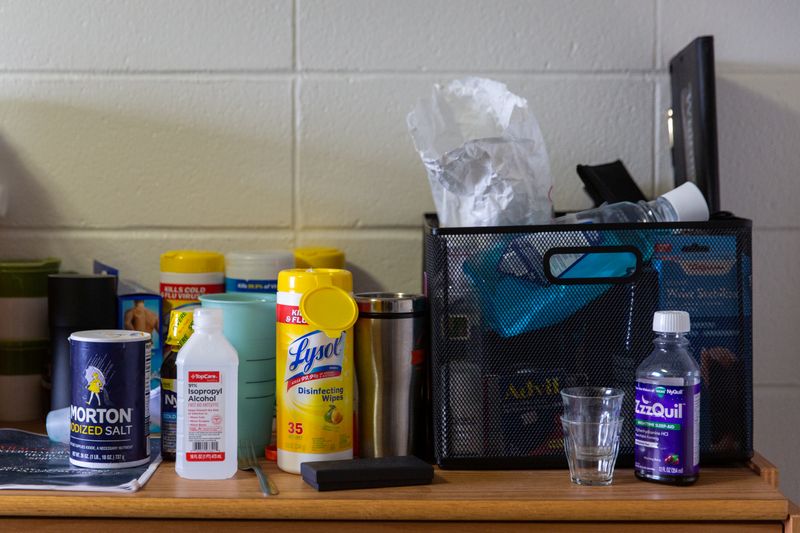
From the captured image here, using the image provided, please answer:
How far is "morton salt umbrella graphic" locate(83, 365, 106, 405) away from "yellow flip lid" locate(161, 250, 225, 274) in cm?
29

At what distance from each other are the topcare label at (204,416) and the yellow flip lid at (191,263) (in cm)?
31

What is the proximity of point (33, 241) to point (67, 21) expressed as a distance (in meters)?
0.36

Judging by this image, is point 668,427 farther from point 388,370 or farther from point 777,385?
point 777,385

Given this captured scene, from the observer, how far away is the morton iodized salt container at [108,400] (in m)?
1.02

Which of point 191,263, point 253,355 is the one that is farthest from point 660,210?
point 191,263

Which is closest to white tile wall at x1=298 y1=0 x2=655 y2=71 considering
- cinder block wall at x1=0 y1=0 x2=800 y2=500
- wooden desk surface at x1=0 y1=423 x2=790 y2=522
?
cinder block wall at x1=0 y1=0 x2=800 y2=500

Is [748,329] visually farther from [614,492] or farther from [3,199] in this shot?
[3,199]

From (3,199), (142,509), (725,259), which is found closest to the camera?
(142,509)

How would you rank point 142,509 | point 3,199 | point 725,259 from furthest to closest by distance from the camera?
1. point 3,199
2. point 725,259
3. point 142,509

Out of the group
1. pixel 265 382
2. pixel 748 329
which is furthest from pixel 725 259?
pixel 265 382

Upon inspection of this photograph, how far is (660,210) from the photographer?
112 centimetres

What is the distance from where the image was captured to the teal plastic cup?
1085 mm

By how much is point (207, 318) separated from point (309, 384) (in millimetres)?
139

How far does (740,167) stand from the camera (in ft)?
→ 4.68
